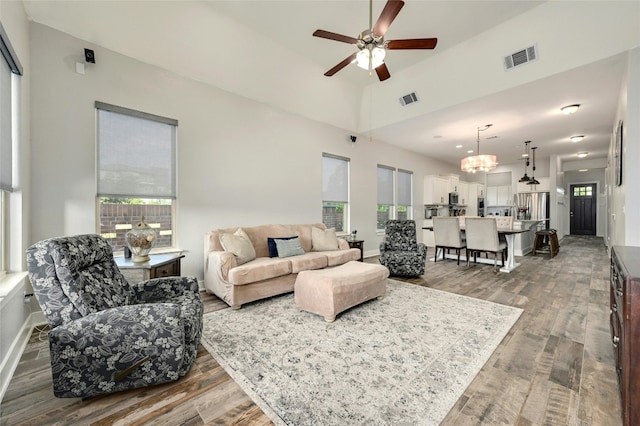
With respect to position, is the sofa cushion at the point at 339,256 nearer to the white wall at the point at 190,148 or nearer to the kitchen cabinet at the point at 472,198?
the white wall at the point at 190,148

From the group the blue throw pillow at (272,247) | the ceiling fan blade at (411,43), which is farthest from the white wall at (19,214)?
the ceiling fan blade at (411,43)

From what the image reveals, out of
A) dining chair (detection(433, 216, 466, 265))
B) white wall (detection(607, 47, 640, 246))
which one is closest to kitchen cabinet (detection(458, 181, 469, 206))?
dining chair (detection(433, 216, 466, 265))

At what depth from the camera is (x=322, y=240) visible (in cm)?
448

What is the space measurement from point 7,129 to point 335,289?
3.21 m

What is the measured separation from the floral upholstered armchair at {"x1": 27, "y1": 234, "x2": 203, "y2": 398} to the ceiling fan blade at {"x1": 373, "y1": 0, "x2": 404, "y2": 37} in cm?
296

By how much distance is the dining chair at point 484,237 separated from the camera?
16.1 feet

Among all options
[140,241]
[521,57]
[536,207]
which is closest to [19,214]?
[140,241]

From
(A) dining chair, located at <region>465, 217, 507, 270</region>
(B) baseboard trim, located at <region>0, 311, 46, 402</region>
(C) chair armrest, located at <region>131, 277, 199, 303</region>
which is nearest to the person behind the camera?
(B) baseboard trim, located at <region>0, 311, 46, 402</region>

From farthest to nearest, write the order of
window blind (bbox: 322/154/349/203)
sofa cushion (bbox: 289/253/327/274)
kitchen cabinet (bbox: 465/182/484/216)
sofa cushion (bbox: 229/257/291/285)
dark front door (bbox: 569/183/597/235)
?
dark front door (bbox: 569/183/597/235) → kitchen cabinet (bbox: 465/182/484/216) → window blind (bbox: 322/154/349/203) → sofa cushion (bbox: 289/253/327/274) → sofa cushion (bbox: 229/257/291/285)

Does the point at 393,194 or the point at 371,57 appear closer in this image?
the point at 371,57

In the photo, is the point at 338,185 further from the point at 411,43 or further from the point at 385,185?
the point at 411,43

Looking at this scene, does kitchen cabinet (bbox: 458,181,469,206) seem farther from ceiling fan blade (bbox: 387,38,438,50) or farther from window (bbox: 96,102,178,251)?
window (bbox: 96,102,178,251)

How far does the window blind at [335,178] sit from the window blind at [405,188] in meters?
2.31

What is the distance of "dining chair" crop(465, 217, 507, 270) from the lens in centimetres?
490
